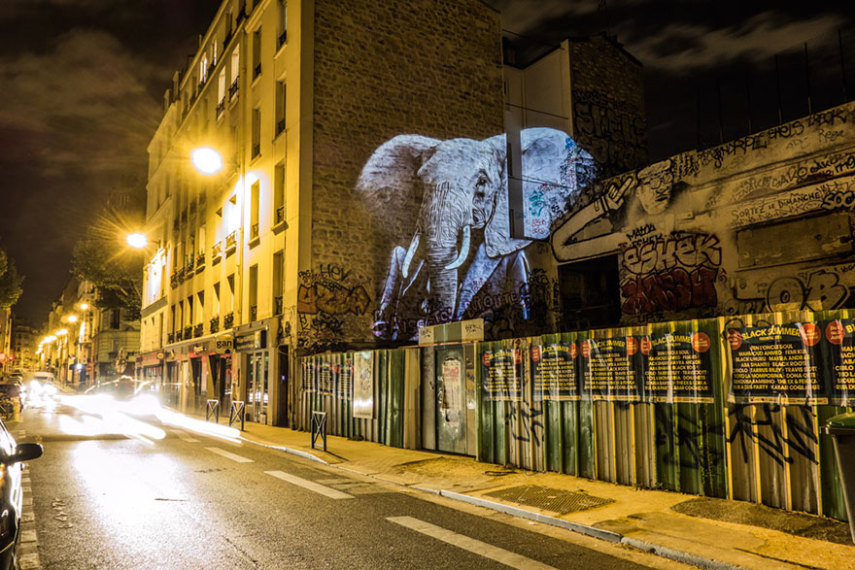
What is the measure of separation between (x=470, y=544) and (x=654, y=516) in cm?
223

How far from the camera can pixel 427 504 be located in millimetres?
8305

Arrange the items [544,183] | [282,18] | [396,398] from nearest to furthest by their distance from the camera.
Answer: [396,398] → [282,18] → [544,183]

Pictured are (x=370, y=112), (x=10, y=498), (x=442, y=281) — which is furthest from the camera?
(x=442, y=281)

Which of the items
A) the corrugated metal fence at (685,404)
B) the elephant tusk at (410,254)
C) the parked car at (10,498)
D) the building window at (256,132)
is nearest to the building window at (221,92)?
the building window at (256,132)

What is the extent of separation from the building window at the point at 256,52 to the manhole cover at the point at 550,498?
69.2ft

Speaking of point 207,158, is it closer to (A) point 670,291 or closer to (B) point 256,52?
(B) point 256,52

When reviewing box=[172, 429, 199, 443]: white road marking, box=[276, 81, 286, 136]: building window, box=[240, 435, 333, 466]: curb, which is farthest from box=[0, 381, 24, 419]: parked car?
box=[276, 81, 286, 136]: building window

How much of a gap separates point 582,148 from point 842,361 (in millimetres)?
19031

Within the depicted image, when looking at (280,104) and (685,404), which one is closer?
(685,404)

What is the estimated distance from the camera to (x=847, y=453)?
541cm

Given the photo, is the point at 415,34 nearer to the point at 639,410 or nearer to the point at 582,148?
the point at 582,148

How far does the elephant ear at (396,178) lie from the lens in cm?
2159

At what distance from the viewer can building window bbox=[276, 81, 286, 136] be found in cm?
2266

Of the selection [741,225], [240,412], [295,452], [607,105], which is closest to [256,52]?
[607,105]
